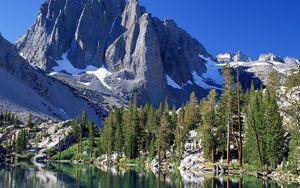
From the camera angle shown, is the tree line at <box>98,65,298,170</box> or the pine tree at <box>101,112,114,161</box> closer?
the tree line at <box>98,65,298,170</box>

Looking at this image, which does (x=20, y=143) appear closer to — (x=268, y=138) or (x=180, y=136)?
(x=180, y=136)

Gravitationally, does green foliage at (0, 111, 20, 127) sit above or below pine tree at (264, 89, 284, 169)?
above

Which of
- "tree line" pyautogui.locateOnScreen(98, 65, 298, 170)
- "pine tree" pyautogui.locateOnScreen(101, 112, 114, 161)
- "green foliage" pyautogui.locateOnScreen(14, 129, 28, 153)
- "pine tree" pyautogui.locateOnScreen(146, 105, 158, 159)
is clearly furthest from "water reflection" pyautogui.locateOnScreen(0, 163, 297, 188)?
"green foliage" pyautogui.locateOnScreen(14, 129, 28, 153)

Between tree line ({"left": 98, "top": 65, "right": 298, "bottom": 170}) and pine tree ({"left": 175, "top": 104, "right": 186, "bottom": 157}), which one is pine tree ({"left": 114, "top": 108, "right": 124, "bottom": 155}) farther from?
pine tree ({"left": 175, "top": 104, "right": 186, "bottom": 157})

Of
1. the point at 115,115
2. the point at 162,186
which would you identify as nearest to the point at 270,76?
the point at 115,115

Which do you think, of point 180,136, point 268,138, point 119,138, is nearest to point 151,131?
point 119,138

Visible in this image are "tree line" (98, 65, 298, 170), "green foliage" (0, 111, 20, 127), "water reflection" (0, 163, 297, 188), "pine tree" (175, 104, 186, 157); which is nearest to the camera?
"water reflection" (0, 163, 297, 188)

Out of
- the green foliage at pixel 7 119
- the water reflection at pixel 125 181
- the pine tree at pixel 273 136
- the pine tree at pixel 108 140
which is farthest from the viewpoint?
the green foliage at pixel 7 119

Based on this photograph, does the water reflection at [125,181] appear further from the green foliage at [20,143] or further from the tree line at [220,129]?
the green foliage at [20,143]

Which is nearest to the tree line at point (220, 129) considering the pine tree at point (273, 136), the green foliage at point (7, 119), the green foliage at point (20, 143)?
the pine tree at point (273, 136)

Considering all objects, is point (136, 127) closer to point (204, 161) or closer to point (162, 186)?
point (204, 161)

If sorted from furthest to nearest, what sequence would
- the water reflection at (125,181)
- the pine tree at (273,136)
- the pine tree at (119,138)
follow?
the pine tree at (119,138), the pine tree at (273,136), the water reflection at (125,181)

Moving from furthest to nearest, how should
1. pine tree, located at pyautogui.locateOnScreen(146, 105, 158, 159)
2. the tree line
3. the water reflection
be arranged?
pine tree, located at pyautogui.locateOnScreen(146, 105, 158, 159) → the tree line → the water reflection

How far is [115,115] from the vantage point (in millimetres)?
117312
